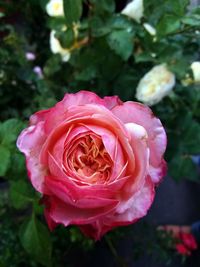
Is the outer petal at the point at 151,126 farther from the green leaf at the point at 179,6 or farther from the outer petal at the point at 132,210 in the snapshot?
the green leaf at the point at 179,6

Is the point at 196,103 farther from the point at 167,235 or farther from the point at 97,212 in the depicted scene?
the point at 97,212

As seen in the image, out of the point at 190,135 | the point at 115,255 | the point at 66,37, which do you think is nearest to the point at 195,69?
the point at 190,135

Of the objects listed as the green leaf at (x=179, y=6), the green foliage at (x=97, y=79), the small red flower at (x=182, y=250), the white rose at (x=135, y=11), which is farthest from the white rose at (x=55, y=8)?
the small red flower at (x=182, y=250)

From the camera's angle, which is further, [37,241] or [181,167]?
[181,167]

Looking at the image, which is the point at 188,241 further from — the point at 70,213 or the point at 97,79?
the point at 70,213

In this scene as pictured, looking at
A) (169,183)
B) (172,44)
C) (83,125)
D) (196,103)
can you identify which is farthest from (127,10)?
(169,183)

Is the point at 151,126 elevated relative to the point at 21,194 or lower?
elevated
